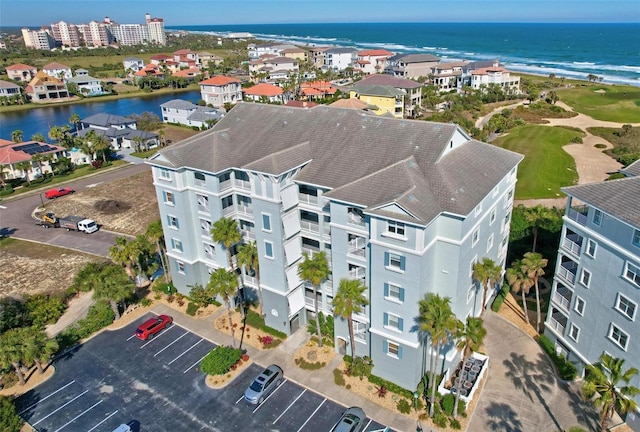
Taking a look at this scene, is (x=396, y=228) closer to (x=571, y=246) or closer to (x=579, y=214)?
(x=579, y=214)

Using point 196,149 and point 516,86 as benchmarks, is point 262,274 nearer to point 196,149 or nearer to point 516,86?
point 196,149

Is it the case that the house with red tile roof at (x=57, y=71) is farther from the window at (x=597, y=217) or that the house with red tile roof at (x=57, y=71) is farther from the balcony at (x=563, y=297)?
the window at (x=597, y=217)

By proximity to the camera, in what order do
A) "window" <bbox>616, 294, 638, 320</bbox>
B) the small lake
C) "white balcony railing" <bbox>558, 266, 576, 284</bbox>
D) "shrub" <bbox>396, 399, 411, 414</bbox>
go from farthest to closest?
the small lake
"white balcony railing" <bbox>558, 266, 576, 284</bbox>
"shrub" <bbox>396, 399, 411, 414</bbox>
"window" <bbox>616, 294, 638, 320</bbox>

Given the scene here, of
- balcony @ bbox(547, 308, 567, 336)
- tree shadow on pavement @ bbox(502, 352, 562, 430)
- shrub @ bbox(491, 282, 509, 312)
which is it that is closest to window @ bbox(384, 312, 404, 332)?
tree shadow on pavement @ bbox(502, 352, 562, 430)

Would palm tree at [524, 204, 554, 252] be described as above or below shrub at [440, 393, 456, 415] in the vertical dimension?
above

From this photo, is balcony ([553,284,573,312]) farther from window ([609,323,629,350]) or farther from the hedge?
window ([609,323,629,350])

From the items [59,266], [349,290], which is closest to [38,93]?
[59,266]

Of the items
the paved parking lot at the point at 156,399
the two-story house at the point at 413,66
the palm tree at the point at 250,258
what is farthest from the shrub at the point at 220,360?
the two-story house at the point at 413,66
